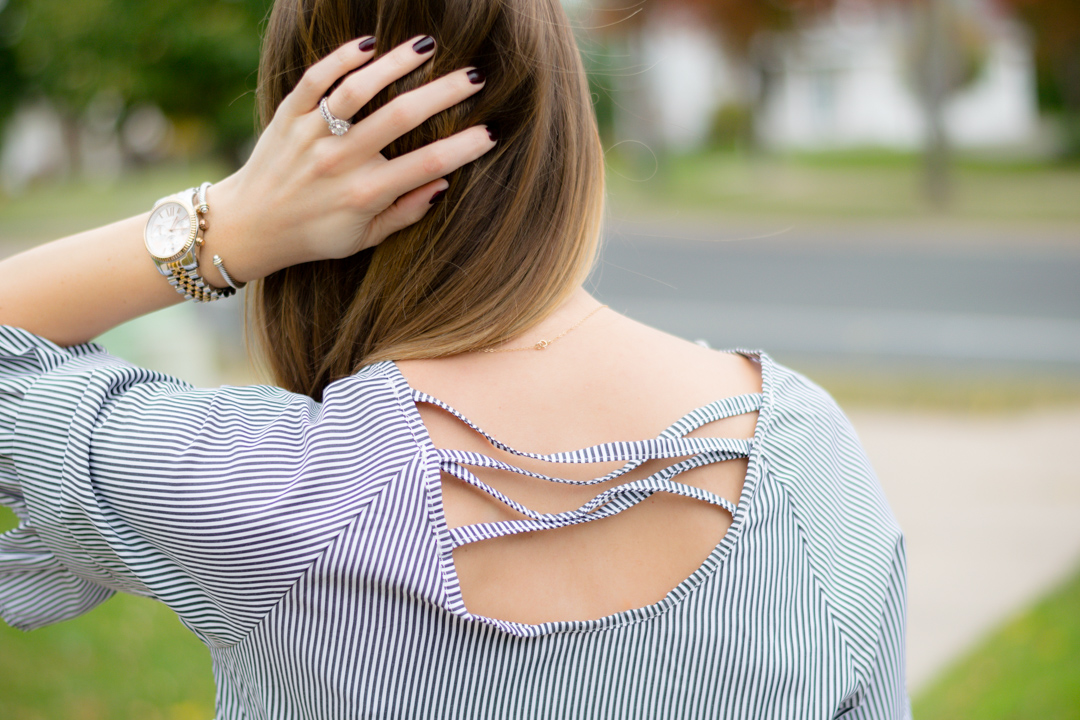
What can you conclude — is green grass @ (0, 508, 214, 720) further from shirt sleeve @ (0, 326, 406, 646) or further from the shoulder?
the shoulder

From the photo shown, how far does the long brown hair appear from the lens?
1.12 meters

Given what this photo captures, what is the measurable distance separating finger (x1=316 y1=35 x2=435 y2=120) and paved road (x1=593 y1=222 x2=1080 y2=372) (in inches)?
197

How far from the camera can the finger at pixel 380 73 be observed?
1.09 m

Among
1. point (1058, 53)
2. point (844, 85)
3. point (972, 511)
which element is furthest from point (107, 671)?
point (844, 85)

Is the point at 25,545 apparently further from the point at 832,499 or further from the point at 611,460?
the point at 832,499

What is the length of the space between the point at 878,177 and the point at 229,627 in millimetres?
22381

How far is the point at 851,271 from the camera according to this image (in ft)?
38.3

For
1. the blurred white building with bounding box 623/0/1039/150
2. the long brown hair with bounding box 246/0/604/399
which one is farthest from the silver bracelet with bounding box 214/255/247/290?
the blurred white building with bounding box 623/0/1039/150

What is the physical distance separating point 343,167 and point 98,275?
1.26ft

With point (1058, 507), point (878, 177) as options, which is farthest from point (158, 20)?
point (878, 177)

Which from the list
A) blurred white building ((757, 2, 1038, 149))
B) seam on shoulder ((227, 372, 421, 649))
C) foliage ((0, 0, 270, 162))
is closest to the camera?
seam on shoulder ((227, 372, 421, 649))

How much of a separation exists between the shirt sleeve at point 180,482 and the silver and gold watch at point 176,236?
161 millimetres

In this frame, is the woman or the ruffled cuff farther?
the ruffled cuff

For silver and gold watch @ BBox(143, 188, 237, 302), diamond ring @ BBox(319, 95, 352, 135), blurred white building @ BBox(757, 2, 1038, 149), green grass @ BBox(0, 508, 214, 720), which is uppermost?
diamond ring @ BBox(319, 95, 352, 135)
